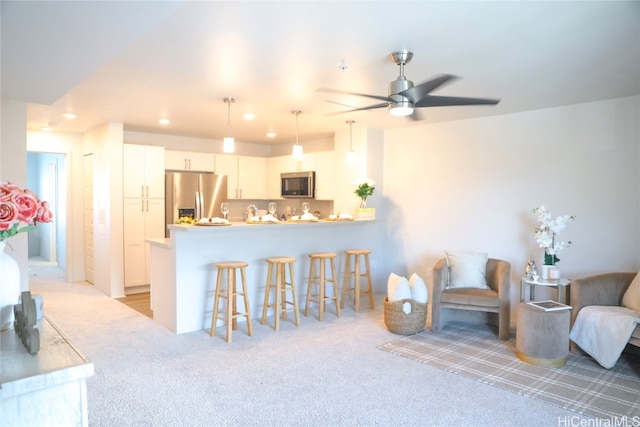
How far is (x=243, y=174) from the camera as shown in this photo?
295 inches

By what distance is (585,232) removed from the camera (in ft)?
14.5

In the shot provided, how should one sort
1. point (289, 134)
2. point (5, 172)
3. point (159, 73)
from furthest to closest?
point (289, 134)
point (5, 172)
point (159, 73)

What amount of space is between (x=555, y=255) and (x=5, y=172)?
5.58 meters

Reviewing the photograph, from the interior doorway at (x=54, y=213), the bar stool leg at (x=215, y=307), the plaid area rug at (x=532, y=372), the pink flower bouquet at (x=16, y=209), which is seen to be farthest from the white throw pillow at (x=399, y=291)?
the interior doorway at (x=54, y=213)

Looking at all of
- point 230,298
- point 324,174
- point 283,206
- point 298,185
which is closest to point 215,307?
point 230,298

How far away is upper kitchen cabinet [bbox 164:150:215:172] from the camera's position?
6.70m

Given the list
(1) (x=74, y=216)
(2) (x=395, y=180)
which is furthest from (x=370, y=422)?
(1) (x=74, y=216)

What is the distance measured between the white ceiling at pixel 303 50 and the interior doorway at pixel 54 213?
14.7ft

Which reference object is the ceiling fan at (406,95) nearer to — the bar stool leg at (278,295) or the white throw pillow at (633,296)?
the white throw pillow at (633,296)

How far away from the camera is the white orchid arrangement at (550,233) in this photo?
13.9 ft

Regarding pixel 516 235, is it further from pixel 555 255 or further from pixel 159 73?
pixel 159 73

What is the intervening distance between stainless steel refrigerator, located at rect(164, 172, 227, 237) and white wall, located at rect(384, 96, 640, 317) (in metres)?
2.73

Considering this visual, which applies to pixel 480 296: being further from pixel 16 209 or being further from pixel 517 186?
pixel 16 209

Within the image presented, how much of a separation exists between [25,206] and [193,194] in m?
5.49
